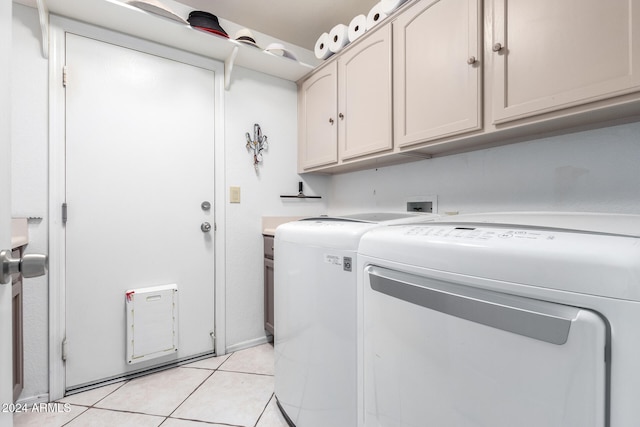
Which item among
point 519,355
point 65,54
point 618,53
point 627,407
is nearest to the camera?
point 627,407

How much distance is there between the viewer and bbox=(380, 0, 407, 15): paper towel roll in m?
1.46

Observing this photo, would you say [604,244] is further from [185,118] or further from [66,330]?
[66,330]

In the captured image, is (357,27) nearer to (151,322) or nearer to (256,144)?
(256,144)

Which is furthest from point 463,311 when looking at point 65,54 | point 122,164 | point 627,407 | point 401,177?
point 65,54

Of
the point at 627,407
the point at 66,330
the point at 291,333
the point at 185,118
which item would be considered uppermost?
the point at 185,118

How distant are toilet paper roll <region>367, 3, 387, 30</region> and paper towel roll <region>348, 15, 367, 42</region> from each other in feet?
0.15

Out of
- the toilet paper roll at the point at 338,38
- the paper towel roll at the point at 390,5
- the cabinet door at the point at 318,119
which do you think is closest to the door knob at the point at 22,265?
the cabinet door at the point at 318,119

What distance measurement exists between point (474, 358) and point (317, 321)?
0.59m

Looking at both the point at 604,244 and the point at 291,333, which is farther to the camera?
the point at 291,333

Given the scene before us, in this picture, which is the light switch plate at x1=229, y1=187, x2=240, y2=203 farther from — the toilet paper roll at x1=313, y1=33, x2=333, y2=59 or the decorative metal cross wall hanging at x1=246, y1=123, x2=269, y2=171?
the toilet paper roll at x1=313, y1=33, x2=333, y2=59

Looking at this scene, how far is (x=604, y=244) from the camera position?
1.56 ft

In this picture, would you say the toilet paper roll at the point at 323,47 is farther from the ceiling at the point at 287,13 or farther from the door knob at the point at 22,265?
the door knob at the point at 22,265

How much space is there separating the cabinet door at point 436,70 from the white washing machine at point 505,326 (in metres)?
0.68

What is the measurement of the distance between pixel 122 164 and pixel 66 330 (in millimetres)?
941
